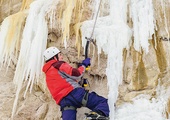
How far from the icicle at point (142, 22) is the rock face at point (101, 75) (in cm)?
9

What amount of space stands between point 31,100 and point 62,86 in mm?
1267

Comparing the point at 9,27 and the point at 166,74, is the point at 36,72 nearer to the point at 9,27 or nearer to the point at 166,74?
the point at 9,27

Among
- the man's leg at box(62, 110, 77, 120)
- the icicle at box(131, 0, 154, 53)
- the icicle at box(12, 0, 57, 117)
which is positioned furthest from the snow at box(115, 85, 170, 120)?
the icicle at box(12, 0, 57, 117)

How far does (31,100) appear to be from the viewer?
5.69 meters

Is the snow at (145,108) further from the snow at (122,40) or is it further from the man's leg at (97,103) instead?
the man's leg at (97,103)

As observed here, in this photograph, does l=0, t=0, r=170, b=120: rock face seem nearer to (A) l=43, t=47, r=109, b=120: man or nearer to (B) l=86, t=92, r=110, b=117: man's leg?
(B) l=86, t=92, r=110, b=117: man's leg

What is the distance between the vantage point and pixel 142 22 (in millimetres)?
5145

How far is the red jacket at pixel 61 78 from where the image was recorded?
181 inches

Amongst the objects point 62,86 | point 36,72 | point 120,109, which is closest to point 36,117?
point 36,72

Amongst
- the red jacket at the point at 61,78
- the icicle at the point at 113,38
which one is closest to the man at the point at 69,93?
the red jacket at the point at 61,78

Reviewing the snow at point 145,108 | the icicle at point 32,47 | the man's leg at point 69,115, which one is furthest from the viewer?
the icicle at point 32,47

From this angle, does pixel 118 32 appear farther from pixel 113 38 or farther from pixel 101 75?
pixel 101 75

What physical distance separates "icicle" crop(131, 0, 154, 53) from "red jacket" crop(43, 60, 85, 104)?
99 centimetres

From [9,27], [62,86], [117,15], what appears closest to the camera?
[62,86]
